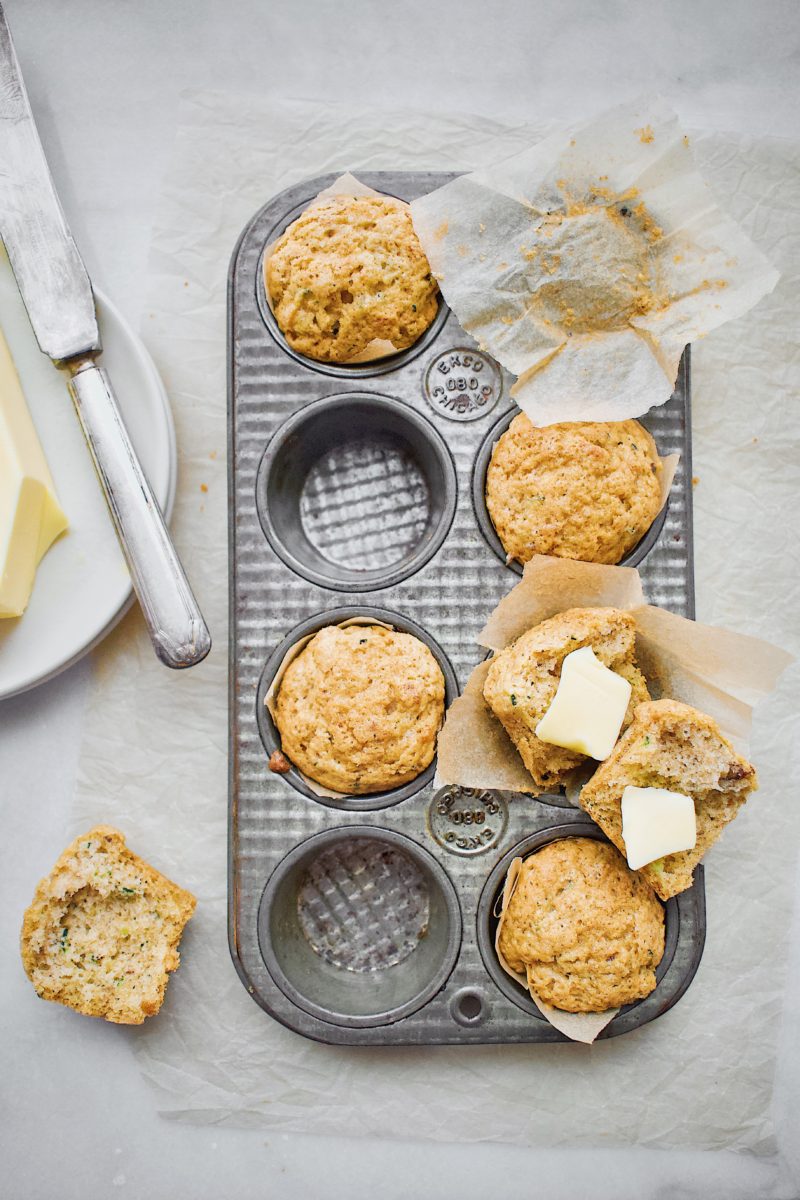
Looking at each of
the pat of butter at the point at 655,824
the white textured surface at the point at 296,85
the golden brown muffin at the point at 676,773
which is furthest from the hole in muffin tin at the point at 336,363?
the pat of butter at the point at 655,824

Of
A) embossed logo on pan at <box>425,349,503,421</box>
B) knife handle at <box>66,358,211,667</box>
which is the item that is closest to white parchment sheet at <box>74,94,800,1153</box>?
knife handle at <box>66,358,211,667</box>

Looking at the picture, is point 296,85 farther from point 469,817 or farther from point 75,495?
point 469,817

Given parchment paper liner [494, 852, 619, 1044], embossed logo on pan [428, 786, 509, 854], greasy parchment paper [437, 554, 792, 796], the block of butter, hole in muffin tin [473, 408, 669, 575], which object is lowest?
parchment paper liner [494, 852, 619, 1044]

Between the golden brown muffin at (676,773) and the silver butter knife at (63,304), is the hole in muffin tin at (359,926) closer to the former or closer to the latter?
the golden brown muffin at (676,773)

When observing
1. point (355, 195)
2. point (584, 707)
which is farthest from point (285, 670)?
point (355, 195)

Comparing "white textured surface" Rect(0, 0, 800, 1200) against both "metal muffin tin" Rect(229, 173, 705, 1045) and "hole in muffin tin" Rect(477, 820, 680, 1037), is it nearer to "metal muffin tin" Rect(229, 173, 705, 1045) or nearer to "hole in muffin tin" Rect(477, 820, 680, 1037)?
"metal muffin tin" Rect(229, 173, 705, 1045)

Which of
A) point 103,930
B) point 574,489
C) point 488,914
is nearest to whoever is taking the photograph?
point 574,489
